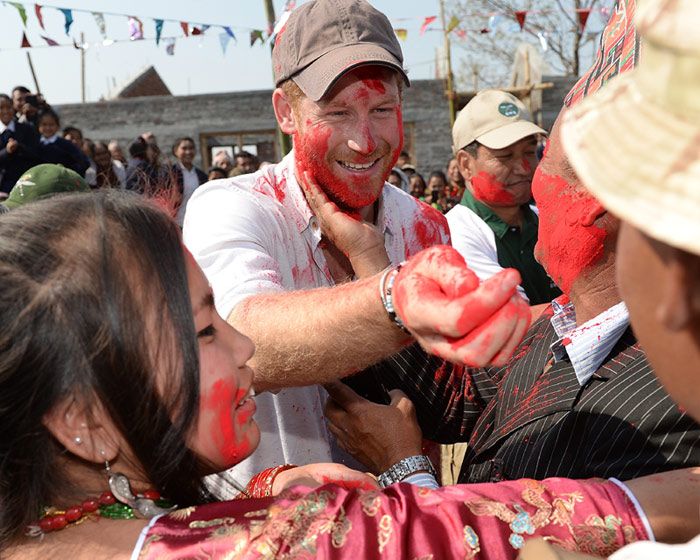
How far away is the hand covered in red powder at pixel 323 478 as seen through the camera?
1.61 m

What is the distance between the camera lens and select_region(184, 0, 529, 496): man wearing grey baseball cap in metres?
1.82

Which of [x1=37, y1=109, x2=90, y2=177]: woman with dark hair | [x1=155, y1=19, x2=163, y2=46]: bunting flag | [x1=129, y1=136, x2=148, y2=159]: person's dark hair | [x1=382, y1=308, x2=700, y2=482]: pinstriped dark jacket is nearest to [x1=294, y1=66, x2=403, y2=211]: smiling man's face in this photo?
[x1=382, y1=308, x2=700, y2=482]: pinstriped dark jacket

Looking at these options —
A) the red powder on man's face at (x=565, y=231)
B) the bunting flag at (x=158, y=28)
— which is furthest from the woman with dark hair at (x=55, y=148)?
the red powder on man's face at (x=565, y=231)

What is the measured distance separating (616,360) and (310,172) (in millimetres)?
1155

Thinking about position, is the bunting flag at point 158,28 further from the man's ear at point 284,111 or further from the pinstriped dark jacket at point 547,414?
the pinstriped dark jacket at point 547,414

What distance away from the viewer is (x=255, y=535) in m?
1.22

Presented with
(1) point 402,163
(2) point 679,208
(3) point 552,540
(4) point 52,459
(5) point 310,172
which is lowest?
(1) point 402,163

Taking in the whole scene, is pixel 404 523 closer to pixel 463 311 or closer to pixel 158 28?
pixel 463 311

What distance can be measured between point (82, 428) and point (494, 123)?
3.74m

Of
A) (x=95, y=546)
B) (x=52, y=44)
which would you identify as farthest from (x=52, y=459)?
(x=52, y=44)

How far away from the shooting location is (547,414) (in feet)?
6.00

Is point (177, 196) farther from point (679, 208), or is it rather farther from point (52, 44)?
point (52, 44)

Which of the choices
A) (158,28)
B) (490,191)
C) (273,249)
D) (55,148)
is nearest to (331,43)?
(273,249)

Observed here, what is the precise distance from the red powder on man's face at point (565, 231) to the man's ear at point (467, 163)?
2613 mm
